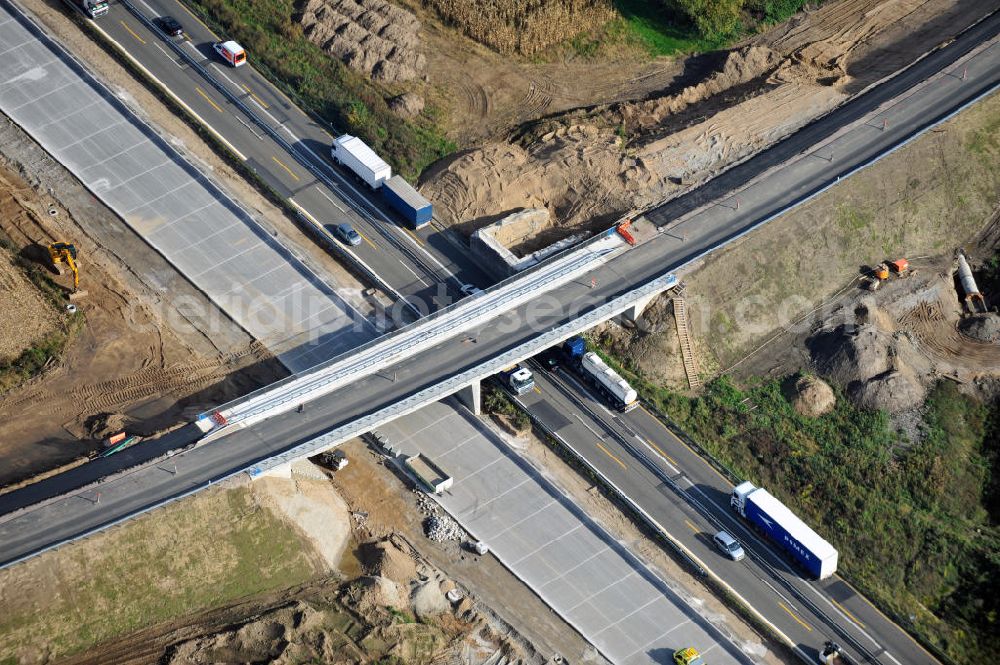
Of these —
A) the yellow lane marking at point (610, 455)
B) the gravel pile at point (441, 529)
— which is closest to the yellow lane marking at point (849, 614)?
the yellow lane marking at point (610, 455)

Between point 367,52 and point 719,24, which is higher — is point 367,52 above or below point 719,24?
below

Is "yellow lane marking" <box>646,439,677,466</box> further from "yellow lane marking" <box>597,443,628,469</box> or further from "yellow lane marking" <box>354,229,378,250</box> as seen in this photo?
"yellow lane marking" <box>354,229,378,250</box>

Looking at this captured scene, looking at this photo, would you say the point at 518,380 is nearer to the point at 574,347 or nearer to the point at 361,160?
the point at 574,347

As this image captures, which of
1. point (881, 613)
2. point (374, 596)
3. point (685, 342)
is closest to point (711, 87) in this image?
point (685, 342)

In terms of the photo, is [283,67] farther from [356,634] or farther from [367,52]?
[356,634]

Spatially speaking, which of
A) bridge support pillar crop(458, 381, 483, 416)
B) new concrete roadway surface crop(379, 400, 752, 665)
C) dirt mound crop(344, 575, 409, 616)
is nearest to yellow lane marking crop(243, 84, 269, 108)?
new concrete roadway surface crop(379, 400, 752, 665)

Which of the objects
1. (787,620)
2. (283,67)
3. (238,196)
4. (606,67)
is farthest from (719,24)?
(787,620)
